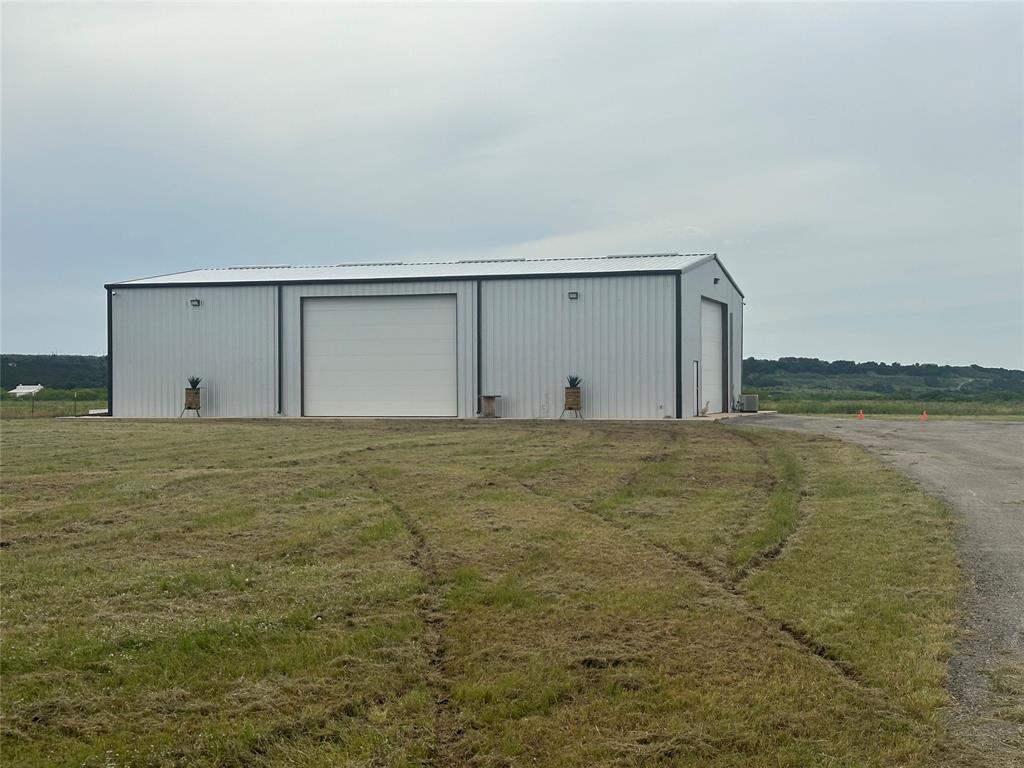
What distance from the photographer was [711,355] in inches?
1256

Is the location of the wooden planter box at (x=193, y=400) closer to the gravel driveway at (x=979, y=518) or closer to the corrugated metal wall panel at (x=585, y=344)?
the corrugated metal wall panel at (x=585, y=344)

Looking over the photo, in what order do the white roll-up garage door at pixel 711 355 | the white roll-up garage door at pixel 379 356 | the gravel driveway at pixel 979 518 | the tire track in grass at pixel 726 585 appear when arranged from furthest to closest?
1. the white roll-up garage door at pixel 711 355
2. the white roll-up garage door at pixel 379 356
3. the tire track in grass at pixel 726 585
4. the gravel driveway at pixel 979 518

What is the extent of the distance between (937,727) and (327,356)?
26414 millimetres

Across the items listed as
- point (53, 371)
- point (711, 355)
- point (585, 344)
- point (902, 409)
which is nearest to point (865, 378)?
point (902, 409)

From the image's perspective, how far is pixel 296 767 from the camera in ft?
14.9

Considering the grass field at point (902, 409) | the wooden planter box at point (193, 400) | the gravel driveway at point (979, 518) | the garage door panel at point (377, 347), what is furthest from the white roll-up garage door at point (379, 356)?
the grass field at point (902, 409)

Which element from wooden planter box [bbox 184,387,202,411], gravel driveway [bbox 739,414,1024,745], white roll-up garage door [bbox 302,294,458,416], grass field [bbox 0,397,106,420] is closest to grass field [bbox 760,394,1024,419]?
gravel driveway [bbox 739,414,1024,745]

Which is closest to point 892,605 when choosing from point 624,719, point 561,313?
point 624,719

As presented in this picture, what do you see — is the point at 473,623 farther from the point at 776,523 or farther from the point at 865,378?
the point at 865,378

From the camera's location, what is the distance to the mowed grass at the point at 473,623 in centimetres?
476

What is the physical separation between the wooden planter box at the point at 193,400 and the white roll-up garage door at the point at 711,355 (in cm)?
1532

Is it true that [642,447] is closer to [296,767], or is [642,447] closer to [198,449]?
[198,449]

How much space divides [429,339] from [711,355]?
30.7ft

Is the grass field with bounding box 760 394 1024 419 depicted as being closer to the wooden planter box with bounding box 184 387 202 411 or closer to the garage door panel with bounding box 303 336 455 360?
the garage door panel with bounding box 303 336 455 360
